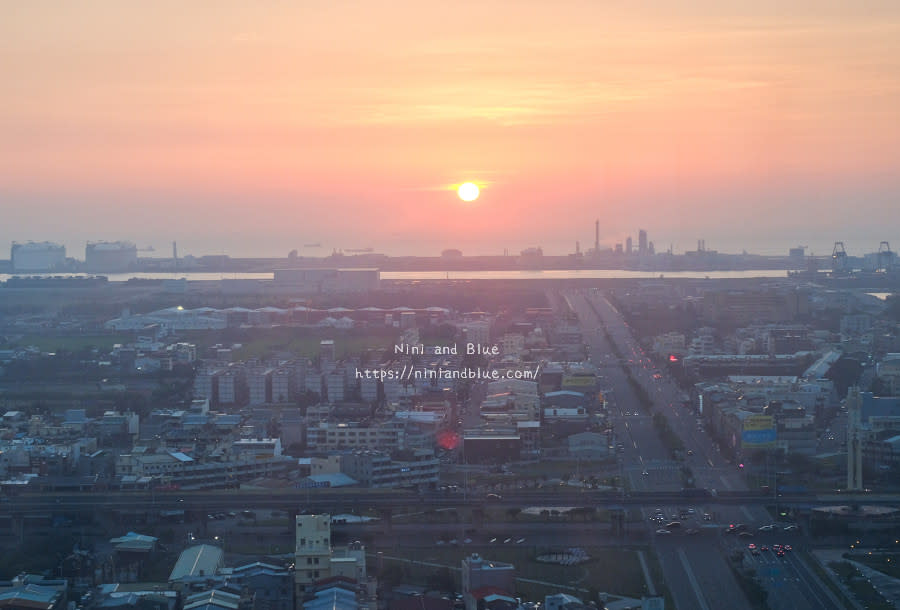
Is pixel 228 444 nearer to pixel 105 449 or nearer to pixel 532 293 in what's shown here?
pixel 105 449

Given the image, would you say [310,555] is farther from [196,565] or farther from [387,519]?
[387,519]

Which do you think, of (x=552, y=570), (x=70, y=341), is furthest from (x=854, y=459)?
(x=70, y=341)

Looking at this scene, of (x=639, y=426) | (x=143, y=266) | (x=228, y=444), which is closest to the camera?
(x=228, y=444)

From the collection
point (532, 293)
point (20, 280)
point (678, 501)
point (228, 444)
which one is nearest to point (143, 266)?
point (20, 280)

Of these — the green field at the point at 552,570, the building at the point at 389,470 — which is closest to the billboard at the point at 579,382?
the building at the point at 389,470

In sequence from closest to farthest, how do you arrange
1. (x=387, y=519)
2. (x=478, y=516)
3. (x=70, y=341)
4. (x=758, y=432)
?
(x=387, y=519) → (x=478, y=516) → (x=758, y=432) → (x=70, y=341)

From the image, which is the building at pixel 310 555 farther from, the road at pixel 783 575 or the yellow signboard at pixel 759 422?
the yellow signboard at pixel 759 422

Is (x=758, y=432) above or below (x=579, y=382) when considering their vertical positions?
below
